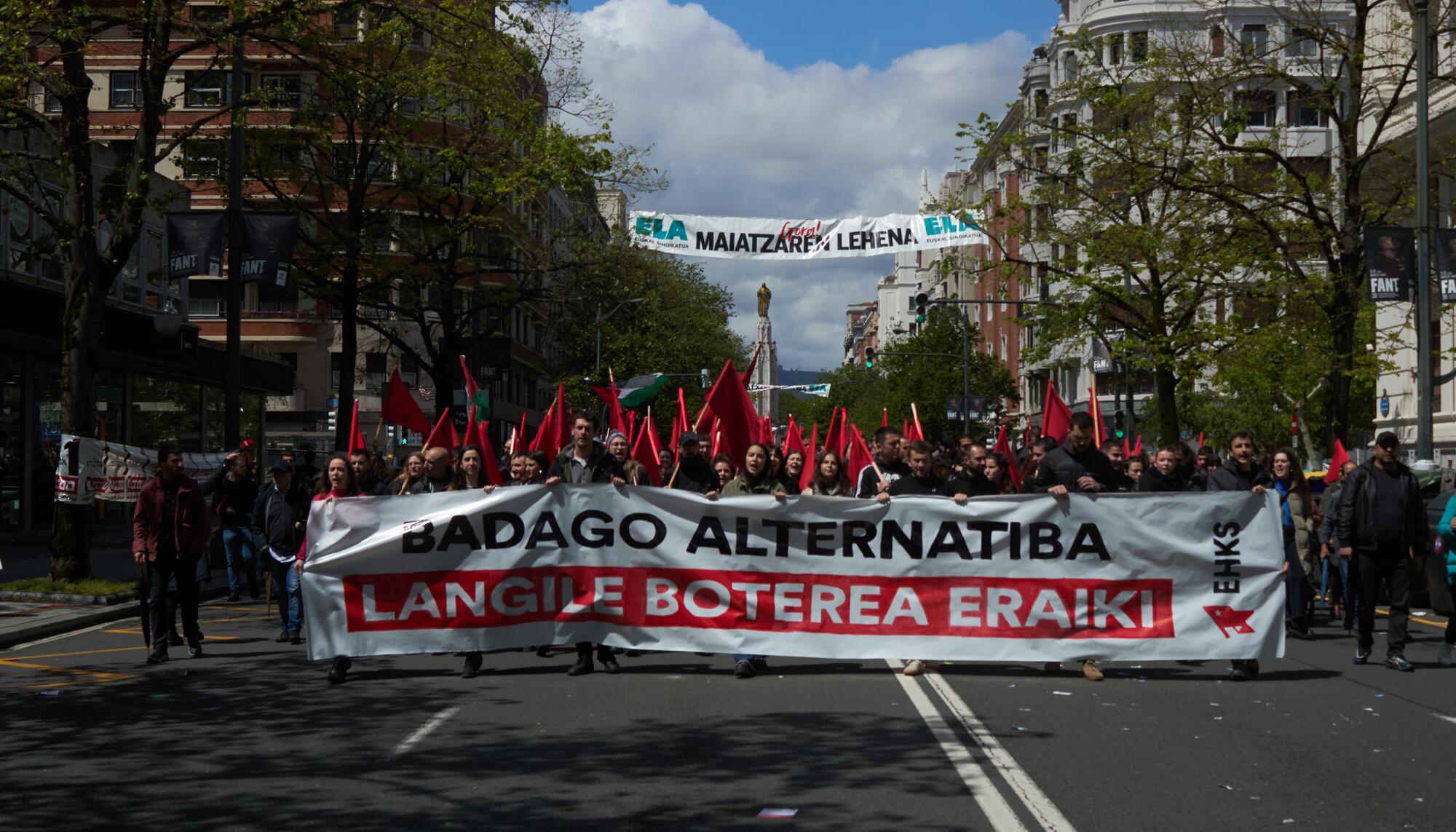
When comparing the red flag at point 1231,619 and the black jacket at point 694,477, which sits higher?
the black jacket at point 694,477

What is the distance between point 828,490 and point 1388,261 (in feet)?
43.2

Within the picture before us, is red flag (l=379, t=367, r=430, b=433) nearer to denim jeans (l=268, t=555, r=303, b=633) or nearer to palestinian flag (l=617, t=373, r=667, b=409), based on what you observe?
denim jeans (l=268, t=555, r=303, b=633)

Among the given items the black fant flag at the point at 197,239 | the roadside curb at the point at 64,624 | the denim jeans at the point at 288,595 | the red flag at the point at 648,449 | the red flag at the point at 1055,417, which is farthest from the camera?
the black fant flag at the point at 197,239

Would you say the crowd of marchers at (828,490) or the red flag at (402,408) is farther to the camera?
the red flag at (402,408)

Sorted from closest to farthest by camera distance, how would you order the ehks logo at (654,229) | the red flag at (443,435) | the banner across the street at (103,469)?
1. the red flag at (443,435)
2. the banner across the street at (103,469)
3. the ehks logo at (654,229)

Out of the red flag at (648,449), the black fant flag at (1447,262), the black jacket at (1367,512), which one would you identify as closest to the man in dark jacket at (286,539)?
the red flag at (648,449)

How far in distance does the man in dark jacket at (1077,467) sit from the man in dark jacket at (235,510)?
29.1ft

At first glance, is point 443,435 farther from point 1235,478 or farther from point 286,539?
point 1235,478

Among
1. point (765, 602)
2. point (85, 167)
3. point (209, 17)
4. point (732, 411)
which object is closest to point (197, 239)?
point (209, 17)

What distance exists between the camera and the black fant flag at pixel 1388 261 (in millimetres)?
22516

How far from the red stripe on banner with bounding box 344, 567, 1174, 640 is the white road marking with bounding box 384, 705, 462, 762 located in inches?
68.8

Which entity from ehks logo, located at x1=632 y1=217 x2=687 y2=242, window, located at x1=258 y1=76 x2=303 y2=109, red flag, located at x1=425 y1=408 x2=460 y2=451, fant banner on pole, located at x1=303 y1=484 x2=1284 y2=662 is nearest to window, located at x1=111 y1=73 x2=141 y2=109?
window, located at x1=258 y1=76 x2=303 y2=109

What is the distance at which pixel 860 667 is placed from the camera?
11.6 m

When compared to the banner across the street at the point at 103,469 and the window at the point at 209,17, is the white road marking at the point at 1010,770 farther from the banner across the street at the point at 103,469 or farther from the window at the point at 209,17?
the window at the point at 209,17
